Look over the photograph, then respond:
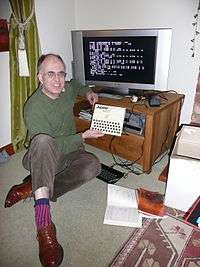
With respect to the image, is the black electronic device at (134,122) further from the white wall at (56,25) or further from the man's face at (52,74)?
the white wall at (56,25)

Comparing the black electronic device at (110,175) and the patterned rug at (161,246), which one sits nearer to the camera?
the patterned rug at (161,246)

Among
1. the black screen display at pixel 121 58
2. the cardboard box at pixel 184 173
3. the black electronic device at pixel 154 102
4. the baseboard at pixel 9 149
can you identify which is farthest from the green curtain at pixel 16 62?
the cardboard box at pixel 184 173

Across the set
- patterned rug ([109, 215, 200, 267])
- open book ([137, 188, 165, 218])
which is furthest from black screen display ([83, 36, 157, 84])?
patterned rug ([109, 215, 200, 267])

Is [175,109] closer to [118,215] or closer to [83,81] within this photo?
[83,81]

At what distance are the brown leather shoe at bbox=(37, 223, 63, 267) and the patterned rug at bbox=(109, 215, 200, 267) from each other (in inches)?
10.8

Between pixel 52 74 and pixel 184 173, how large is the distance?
0.97m

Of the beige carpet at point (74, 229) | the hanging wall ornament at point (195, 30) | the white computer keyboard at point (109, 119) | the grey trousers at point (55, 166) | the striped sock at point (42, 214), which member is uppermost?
the hanging wall ornament at point (195, 30)

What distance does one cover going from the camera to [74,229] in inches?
57.0

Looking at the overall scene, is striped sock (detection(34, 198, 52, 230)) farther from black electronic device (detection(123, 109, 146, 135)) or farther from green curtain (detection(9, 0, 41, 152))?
green curtain (detection(9, 0, 41, 152))

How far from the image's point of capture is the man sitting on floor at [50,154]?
127 centimetres

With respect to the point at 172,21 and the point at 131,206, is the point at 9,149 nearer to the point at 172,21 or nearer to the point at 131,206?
the point at 131,206

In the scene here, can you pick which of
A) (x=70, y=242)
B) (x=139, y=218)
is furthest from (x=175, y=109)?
(x=70, y=242)

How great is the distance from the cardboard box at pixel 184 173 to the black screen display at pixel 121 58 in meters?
0.59

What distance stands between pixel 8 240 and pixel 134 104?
1242mm
